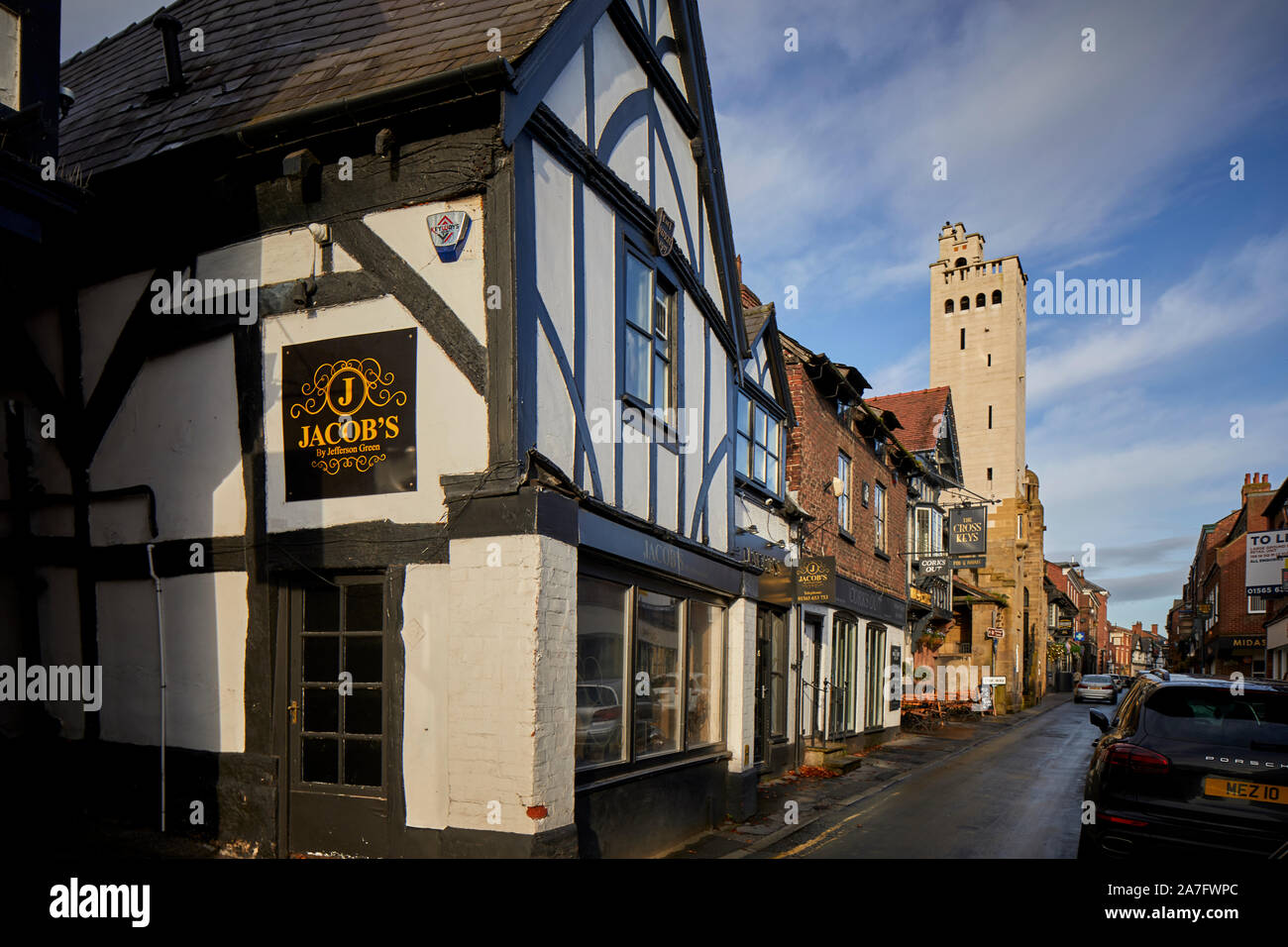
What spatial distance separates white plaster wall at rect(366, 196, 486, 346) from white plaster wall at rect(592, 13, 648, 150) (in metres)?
2.13

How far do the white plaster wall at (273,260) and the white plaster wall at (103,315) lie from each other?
0.98 metres

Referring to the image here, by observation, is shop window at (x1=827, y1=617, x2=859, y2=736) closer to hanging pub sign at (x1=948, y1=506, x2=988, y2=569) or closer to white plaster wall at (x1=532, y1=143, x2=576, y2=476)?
hanging pub sign at (x1=948, y1=506, x2=988, y2=569)

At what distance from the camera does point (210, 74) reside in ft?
30.4

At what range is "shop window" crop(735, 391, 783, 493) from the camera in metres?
14.3

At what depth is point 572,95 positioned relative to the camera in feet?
26.8

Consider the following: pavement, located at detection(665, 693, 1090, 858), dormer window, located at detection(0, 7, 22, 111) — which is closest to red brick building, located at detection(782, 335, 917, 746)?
pavement, located at detection(665, 693, 1090, 858)

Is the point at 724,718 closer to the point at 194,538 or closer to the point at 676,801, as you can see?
the point at 676,801

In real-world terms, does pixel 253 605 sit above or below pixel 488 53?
below

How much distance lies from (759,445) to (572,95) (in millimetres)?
7847

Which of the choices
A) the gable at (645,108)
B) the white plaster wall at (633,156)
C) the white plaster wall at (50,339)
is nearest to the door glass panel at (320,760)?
the white plaster wall at (50,339)
